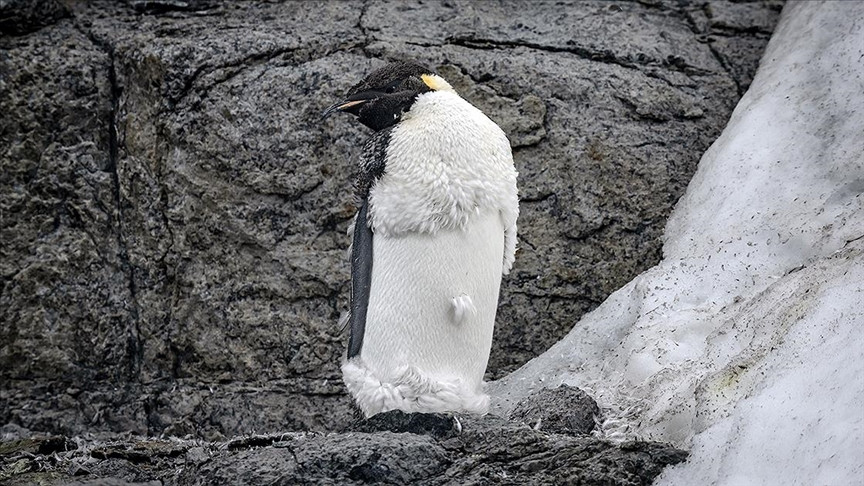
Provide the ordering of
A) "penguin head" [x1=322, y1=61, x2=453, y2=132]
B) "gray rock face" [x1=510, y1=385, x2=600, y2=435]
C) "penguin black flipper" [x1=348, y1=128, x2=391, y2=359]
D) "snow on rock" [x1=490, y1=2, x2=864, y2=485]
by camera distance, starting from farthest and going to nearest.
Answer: "penguin head" [x1=322, y1=61, x2=453, y2=132]
"penguin black flipper" [x1=348, y1=128, x2=391, y2=359]
"gray rock face" [x1=510, y1=385, x2=600, y2=435]
"snow on rock" [x1=490, y1=2, x2=864, y2=485]

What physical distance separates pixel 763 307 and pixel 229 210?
218 cm

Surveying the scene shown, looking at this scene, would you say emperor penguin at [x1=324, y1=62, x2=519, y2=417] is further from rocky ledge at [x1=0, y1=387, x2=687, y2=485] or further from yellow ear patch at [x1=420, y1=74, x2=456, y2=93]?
rocky ledge at [x1=0, y1=387, x2=687, y2=485]

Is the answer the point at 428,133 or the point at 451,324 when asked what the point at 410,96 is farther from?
the point at 451,324

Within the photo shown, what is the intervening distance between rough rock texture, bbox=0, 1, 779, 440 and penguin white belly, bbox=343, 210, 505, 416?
112cm

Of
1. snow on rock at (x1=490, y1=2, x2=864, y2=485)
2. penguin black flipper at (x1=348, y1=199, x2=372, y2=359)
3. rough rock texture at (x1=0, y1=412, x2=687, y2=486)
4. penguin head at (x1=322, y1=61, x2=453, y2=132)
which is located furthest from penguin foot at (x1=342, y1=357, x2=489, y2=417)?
penguin head at (x1=322, y1=61, x2=453, y2=132)

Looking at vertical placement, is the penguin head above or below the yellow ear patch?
below

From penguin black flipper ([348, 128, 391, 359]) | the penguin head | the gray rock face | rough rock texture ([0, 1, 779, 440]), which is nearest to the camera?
the gray rock face

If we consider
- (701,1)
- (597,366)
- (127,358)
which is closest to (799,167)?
(597,366)

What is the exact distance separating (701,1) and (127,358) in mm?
2907

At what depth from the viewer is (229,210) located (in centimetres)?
450

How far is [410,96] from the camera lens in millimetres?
3506

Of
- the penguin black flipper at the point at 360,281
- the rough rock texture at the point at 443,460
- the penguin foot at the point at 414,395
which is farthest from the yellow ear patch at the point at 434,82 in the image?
the rough rock texture at the point at 443,460

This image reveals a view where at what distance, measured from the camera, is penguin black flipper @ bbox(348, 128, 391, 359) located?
3.40m

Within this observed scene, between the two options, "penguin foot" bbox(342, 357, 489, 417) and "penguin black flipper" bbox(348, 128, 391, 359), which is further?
"penguin black flipper" bbox(348, 128, 391, 359)
